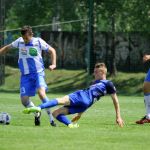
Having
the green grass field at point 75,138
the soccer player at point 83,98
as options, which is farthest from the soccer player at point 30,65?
the green grass field at point 75,138

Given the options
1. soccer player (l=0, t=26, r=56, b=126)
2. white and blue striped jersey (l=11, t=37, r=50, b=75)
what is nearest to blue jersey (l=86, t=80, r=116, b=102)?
soccer player (l=0, t=26, r=56, b=126)

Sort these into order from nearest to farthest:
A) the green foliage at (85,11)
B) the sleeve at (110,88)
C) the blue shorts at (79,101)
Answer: the blue shorts at (79,101), the sleeve at (110,88), the green foliage at (85,11)

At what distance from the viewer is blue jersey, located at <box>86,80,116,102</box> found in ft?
45.2

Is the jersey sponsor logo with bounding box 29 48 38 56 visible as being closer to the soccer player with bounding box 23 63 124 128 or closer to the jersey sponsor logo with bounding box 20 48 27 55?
the jersey sponsor logo with bounding box 20 48 27 55

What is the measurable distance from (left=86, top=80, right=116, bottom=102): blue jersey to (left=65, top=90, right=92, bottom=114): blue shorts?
0.11 m

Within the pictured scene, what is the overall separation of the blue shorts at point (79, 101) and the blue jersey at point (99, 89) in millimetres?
109

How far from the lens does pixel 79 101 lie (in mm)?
13586

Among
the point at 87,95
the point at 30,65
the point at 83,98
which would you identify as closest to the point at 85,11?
the point at 30,65

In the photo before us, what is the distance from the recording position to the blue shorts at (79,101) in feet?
44.6

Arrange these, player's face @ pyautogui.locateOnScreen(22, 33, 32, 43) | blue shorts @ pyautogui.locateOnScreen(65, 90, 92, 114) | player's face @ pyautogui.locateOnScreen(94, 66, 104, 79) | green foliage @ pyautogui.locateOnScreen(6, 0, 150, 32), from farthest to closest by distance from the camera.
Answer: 1. green foliage @ pyautogui.locateOnScreen(6, 0, 150, 32)
2. player's face @ pyautogui.locateOnScreen(22, 33, 32, 43)
3. player's face @ pyautogui.locateOnScreen(94, 66, 104, 79)
4. blue shorts @ pyautogui.locateOnScreen(65, 90, 92, 114)

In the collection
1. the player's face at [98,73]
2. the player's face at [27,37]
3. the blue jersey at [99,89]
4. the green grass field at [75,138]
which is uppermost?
the player's face at [27,37]

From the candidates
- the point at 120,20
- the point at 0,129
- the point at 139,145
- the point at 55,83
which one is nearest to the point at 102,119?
the point at 0,129

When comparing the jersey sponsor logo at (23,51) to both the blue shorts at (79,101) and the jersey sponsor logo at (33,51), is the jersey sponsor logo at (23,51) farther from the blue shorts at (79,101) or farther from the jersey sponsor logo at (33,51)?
the blue shorts at (79,101)

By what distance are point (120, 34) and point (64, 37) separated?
409 centimetres
